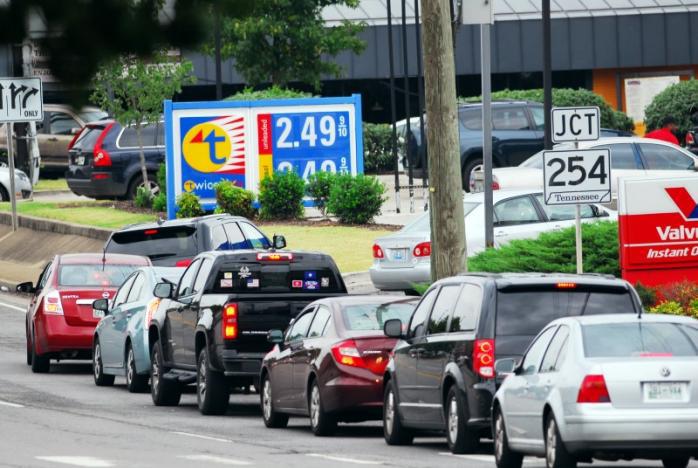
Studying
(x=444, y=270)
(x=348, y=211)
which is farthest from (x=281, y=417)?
(x=348, y=211)

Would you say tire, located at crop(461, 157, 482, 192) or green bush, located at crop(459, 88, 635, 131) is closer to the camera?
tire, located at crop(461, 157, 482, 192)

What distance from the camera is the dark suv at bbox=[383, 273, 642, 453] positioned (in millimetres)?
14258

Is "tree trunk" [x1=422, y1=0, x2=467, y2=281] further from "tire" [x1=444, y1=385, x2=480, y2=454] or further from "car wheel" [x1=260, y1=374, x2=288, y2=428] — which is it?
"tire" [x1=444, y1=385, x2=480, y2=454]

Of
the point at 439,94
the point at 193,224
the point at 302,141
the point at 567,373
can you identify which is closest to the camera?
the point at 567,373

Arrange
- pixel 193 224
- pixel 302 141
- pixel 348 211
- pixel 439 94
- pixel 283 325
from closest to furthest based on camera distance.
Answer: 1. pixel 283 325
2. pixel 439 94
3. pixel 193 224
4. pixel 348 211
5. pixel 302 141

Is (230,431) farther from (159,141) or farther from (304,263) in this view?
(159,141)

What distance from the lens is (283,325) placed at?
61.8ft

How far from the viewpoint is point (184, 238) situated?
25062mm

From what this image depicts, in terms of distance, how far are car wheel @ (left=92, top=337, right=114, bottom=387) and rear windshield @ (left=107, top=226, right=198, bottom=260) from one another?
8.08 feet

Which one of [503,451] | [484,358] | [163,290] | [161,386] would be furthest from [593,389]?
[161,386]

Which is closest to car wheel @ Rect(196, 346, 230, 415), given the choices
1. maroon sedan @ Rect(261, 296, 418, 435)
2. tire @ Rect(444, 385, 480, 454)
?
maroon sedan @ Rect(261, 296, 418, 435)

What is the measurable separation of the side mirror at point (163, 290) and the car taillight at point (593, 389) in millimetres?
8585

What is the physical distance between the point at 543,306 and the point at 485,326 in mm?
509

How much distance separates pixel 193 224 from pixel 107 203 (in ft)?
55.5
